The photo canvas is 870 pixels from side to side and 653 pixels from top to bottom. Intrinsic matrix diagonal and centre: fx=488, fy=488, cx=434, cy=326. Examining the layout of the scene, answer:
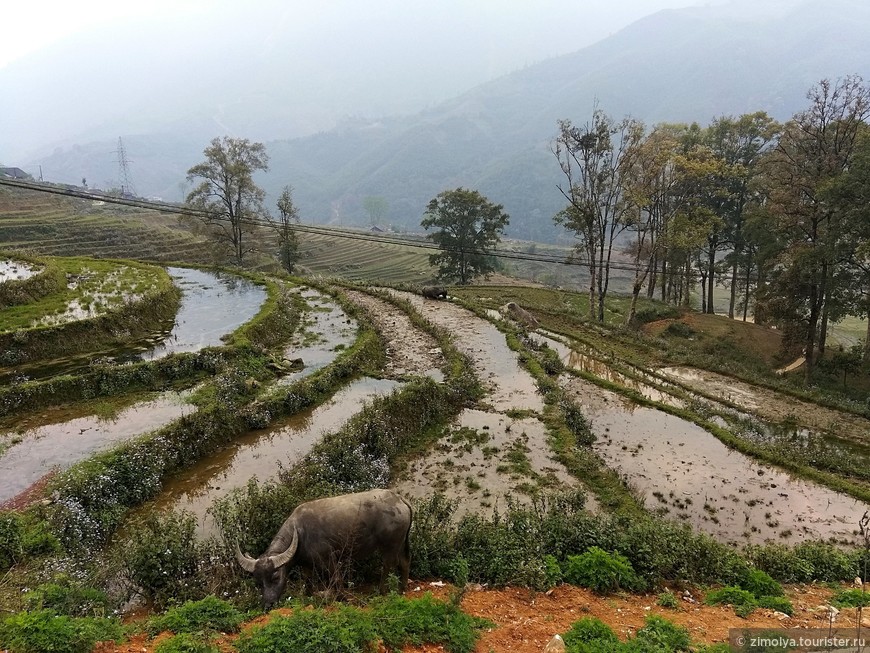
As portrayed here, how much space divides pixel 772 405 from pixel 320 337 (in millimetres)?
19553

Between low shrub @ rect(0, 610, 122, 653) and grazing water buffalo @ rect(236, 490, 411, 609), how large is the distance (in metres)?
2.11

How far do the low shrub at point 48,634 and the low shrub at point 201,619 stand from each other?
1.78 ft

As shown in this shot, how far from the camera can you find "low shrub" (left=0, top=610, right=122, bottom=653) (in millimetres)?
5594

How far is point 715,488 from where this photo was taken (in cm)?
1292

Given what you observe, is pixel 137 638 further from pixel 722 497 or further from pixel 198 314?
pixel 198 314

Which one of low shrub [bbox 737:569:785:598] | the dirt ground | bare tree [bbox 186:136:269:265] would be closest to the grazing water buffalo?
the dirt ground

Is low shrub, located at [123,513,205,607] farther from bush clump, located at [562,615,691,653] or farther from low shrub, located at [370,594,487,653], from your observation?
bush clump, located at [562,615,691,653]

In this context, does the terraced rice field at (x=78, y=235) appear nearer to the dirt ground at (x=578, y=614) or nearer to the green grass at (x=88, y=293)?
the green grass at (x=88, y=293)

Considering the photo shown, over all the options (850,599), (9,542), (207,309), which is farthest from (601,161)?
(9,542)

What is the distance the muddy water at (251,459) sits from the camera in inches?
440

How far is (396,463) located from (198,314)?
16649 millimetres

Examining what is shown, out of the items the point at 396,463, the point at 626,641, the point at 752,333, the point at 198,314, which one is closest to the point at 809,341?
the point at 752,333

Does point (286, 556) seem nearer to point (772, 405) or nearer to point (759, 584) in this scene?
point (759, 584)

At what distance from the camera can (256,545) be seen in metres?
8.66
